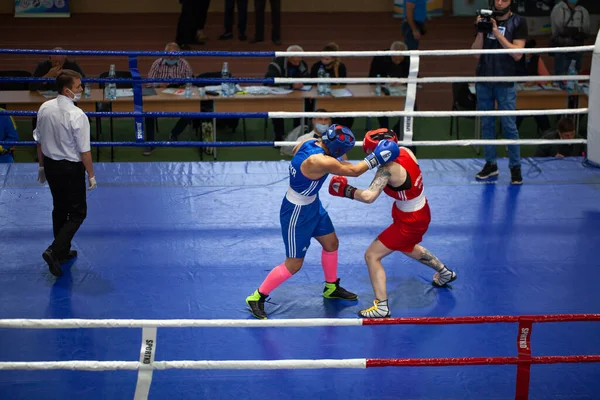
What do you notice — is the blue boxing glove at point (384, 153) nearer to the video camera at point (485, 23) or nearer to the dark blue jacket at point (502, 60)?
the video camera at point (485, 23)

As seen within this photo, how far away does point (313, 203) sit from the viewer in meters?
4.93

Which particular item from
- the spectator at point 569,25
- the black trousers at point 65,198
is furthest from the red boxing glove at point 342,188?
the spectator at point 569,25

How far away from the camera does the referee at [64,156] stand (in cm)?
523

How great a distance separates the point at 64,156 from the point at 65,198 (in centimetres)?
34

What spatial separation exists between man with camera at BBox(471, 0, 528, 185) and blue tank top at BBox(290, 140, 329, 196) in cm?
276

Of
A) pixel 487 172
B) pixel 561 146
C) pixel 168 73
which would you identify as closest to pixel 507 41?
pixel 487 172

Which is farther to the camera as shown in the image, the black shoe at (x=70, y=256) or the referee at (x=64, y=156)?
the black shoe at (x=70, y=256)

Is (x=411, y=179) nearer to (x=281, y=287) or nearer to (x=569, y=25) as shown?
(x=281, y=287)

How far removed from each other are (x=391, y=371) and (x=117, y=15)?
41.6 feet

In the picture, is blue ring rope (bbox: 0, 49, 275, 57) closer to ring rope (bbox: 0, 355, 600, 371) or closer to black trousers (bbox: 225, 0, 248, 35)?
ring rope (bbox: 0, 355, 600, 371)

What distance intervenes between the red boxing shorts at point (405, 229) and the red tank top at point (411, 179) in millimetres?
103

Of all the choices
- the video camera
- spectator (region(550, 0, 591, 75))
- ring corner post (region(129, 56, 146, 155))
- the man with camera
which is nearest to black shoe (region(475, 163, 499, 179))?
the man with camera

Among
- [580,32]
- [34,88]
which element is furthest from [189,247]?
[580,32]

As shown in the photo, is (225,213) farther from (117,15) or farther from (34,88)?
(117,15)
